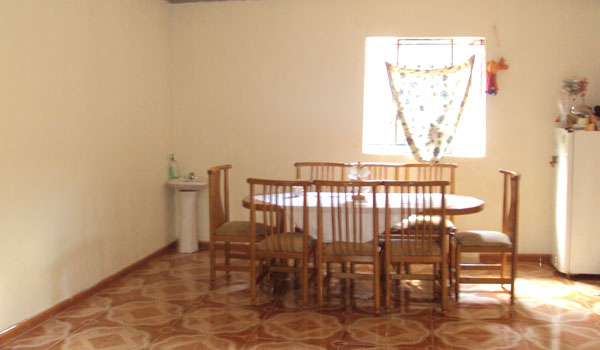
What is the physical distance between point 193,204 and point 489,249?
8.94 feet

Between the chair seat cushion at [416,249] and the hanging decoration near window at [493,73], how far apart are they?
191 centimetres

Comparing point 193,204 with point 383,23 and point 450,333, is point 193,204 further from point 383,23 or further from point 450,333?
point 450,333

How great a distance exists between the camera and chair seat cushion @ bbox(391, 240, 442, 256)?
3523mm

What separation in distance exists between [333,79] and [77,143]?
2324 millimetres

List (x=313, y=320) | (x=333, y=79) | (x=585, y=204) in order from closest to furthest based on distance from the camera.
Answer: (x=313, y=320) → (x=585, y=204) → (x=333, y=79)

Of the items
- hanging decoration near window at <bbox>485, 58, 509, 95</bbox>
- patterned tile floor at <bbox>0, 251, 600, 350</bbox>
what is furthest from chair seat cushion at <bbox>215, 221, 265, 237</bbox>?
hanging decoration near window at <bbox>485, 58, 509, 95</bbox>

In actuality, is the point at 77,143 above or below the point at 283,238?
above

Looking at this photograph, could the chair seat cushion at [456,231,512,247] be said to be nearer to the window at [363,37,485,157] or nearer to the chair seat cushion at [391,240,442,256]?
the chair seat cushion at [391,240,442,256]

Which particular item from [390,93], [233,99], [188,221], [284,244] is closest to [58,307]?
[284,244]

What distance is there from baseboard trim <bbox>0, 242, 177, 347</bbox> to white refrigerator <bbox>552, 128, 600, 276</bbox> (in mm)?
3473

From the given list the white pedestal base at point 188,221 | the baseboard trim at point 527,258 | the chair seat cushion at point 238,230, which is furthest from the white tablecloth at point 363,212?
the white pedestal base at point 188,221

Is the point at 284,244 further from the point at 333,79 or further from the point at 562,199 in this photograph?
the point at 562,199

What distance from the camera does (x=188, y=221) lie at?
17.3ft

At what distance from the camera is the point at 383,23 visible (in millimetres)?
4996
